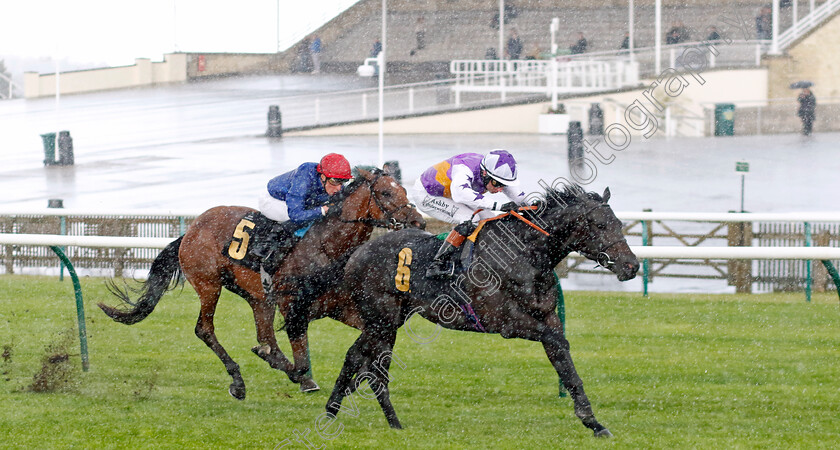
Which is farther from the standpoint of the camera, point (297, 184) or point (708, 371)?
point (708, 371)

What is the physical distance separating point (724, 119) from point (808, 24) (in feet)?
13.3

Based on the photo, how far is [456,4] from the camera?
34.3m

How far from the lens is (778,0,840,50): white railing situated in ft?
83.1

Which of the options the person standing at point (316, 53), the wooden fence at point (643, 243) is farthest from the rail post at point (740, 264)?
the person standing at point (316, 53)

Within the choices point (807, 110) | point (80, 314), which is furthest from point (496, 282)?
point (807, 110)

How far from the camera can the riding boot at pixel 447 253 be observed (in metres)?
5.23

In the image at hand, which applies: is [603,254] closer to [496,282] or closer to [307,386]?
[496,282]

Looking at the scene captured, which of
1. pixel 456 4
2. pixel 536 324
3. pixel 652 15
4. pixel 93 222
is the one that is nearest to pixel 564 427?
pixel 536 324

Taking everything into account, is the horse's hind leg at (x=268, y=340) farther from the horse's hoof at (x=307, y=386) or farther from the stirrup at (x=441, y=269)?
the stirrup at (x=441, y=269)

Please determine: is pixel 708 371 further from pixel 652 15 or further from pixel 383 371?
pixel 652 15

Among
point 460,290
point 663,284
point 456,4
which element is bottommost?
point 663,284

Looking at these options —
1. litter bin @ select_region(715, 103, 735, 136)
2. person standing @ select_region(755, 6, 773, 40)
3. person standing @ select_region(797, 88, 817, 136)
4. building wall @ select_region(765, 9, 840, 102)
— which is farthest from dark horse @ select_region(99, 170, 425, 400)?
person standing @ select_region(755, 6, 773, 40)

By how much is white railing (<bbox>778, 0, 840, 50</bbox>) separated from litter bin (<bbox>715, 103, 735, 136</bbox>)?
8.84 feet

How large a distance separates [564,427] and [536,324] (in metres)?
0.55
